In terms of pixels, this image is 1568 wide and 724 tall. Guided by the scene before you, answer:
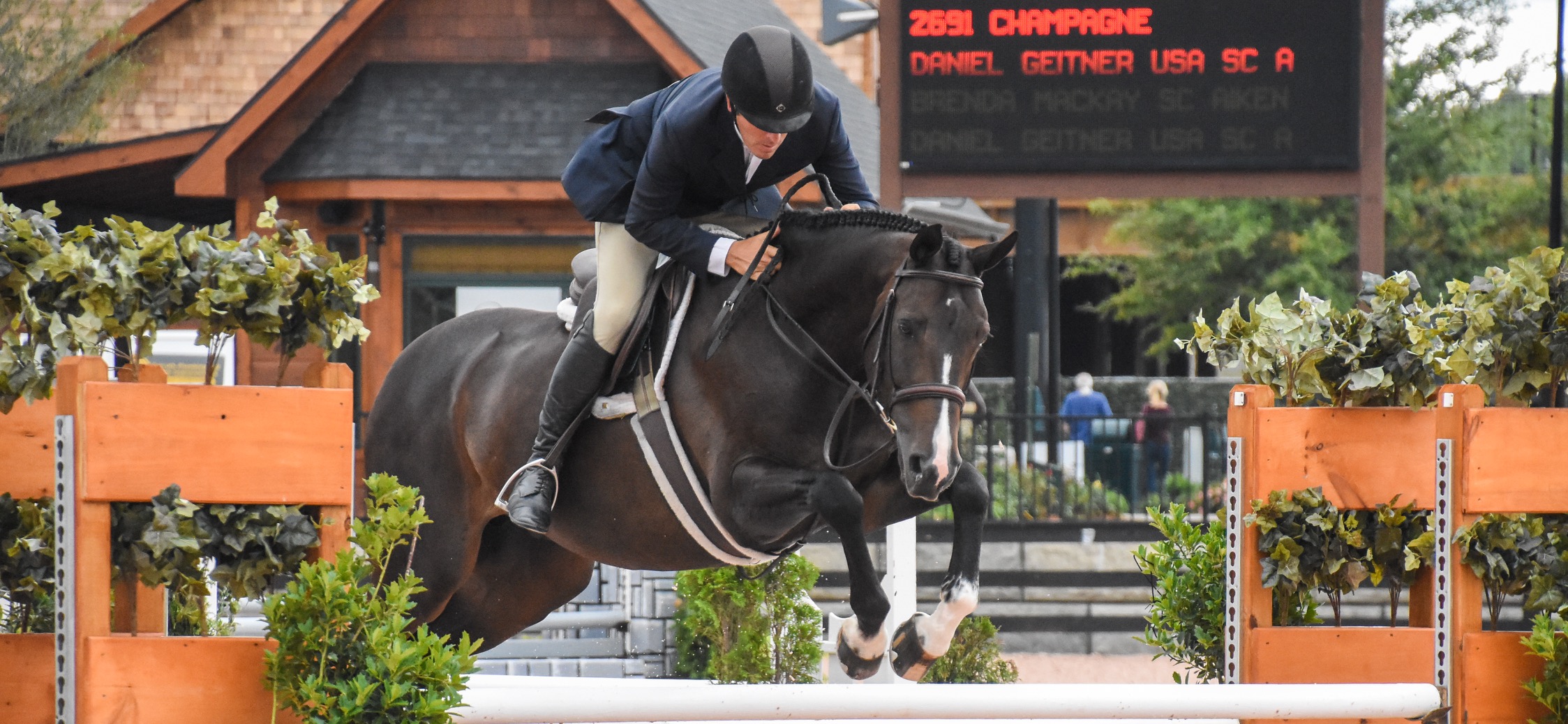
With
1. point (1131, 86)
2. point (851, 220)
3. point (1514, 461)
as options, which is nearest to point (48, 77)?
Result: point (1131, 86)

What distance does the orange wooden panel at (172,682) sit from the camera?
10.8 feet

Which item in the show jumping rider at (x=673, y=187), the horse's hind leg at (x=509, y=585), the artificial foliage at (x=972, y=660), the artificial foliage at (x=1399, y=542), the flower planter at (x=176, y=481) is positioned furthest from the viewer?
the artificial foliage at (x=972, y=660)

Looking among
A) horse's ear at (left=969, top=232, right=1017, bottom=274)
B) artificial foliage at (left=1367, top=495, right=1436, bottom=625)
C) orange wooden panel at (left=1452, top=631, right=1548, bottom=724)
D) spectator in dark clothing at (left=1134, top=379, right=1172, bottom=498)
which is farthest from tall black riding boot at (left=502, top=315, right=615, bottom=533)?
spectator in dark clothing at (left=1134, top=379, right=1172, bottom=498)

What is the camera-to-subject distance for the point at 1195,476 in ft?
36.5

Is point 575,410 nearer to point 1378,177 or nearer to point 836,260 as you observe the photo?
point 836,260

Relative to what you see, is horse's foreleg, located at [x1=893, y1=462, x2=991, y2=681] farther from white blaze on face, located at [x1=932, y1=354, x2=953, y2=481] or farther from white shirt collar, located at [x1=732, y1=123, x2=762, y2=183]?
white shirt collar, located at [x1=732, y1=123, x2=762, y2=183]

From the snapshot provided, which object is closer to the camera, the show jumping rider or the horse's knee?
the horse's knee

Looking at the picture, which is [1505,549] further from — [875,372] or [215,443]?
[215,443]

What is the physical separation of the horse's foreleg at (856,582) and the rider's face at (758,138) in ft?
2.77

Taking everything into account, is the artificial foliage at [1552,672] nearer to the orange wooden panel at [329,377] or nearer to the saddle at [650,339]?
the saddle at [650,339]

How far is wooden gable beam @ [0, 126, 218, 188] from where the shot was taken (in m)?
11.5

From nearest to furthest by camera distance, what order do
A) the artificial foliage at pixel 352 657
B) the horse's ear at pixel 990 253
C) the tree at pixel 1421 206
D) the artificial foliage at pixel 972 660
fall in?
the artificial foliage at pixel 352 657 → the horse's ear at pixel 990 253 → the artificial foliage at pixel 972 660 → the tree at pixel 1421 206

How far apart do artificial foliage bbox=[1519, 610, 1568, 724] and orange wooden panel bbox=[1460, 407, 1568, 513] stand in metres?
0.32

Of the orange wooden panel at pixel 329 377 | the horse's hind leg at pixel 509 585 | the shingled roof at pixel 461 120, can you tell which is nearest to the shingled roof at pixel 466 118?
the shingled roof at pixel 461 120
